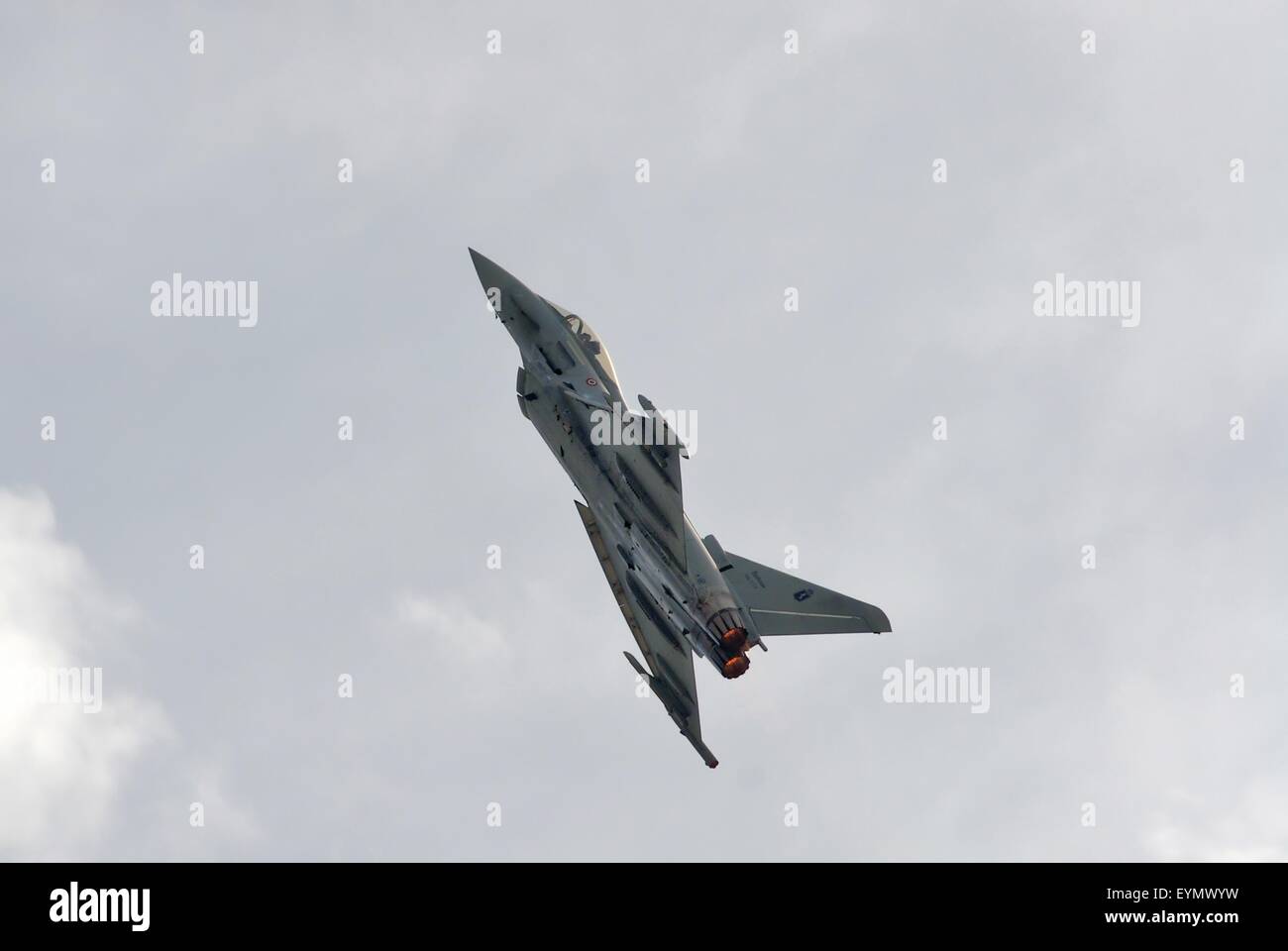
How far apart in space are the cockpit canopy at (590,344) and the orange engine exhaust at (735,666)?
12.1 m

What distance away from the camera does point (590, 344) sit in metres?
57.3

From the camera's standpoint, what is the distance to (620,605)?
5531cm

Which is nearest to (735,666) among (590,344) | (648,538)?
(648,538)

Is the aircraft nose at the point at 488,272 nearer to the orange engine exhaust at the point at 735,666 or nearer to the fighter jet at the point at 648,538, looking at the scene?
the fighter jet at the point at 648,538

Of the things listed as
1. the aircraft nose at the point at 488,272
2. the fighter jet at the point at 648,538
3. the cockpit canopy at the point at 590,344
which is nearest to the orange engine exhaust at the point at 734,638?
the fighter jet at the point at 648,538

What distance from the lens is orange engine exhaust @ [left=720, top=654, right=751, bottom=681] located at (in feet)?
167

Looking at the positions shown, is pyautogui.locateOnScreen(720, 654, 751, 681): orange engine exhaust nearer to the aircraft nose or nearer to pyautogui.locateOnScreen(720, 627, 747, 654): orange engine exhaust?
pyautogui.locateOnScreen(720, 627, 747, 654): orange engine exhaust

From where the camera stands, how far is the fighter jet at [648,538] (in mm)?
51188

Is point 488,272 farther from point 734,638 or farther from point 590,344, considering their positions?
point 734,638

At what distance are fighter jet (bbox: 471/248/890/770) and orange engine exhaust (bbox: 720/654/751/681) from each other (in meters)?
0.03
